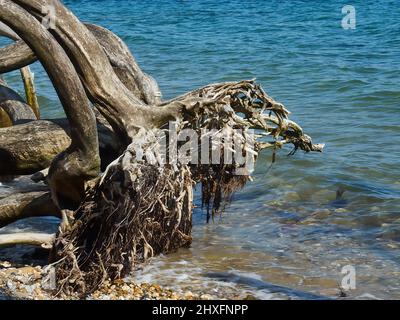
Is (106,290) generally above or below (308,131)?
below

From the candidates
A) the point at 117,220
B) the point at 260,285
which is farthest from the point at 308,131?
the point at 117,220

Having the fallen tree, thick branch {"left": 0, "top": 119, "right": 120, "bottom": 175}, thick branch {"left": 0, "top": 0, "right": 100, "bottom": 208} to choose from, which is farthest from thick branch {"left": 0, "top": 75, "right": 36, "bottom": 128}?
thick branch {"left": 0, "top": 0, "right": 100, "bottom": 208}

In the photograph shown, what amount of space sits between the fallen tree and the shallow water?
0.66 metres

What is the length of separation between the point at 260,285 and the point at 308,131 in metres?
5.70

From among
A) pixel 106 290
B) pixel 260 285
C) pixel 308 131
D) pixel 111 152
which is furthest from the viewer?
pixel 308 131

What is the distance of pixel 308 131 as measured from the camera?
12023 mm

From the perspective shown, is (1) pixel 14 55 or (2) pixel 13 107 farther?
(2) pixel 13 107

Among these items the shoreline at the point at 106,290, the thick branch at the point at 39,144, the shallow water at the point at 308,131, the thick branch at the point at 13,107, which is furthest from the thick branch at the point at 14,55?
the shallow water at the point at 308,131

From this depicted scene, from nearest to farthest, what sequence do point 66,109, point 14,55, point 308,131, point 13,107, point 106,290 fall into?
point 66,109 < point 106,290 < point 14,55 < point 13,107 < point 308,131

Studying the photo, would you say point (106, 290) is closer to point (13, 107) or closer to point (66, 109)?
point (66, 109)

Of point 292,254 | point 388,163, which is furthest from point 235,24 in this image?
point 292,254
